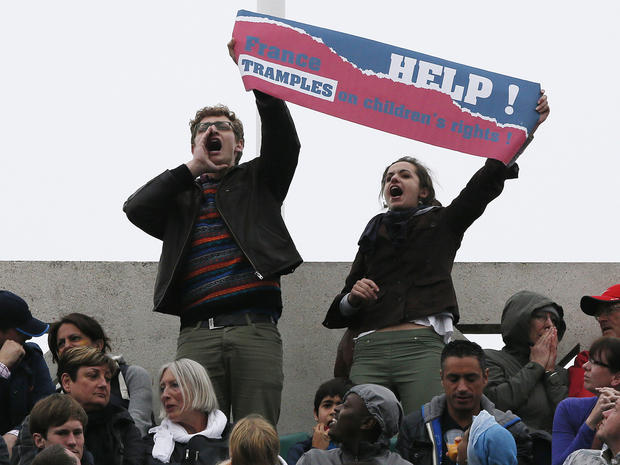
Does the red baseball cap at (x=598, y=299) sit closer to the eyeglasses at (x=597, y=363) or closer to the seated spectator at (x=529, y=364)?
the seated spectator at (x=529, y=364)

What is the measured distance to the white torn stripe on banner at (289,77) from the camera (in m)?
7.97

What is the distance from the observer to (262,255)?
753 cm

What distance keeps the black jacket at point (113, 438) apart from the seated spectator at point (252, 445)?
47.0 inches

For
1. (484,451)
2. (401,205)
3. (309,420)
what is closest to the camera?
(484,451)

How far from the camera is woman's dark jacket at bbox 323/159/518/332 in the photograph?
26.3 ft

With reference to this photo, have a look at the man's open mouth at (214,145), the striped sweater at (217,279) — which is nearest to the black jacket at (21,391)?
the striped sweater at (217,279)

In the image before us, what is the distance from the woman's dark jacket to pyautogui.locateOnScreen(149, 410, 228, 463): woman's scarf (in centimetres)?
126

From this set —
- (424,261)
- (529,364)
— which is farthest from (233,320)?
(529,364)

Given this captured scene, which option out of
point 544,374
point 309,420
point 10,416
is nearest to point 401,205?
point 544,374

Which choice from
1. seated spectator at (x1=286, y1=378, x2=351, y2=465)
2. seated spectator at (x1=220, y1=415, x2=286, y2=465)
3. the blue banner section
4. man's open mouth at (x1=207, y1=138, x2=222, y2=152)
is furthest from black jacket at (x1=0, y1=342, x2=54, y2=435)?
the blue banner section

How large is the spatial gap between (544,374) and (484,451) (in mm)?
2113

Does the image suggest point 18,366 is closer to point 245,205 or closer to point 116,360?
point 116,360

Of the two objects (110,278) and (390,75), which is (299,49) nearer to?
(390,75)

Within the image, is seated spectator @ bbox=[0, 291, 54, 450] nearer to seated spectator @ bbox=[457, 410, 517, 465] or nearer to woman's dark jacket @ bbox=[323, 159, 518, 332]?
woman's dark jacket @ bbox=[323, 159, 518, 332]
